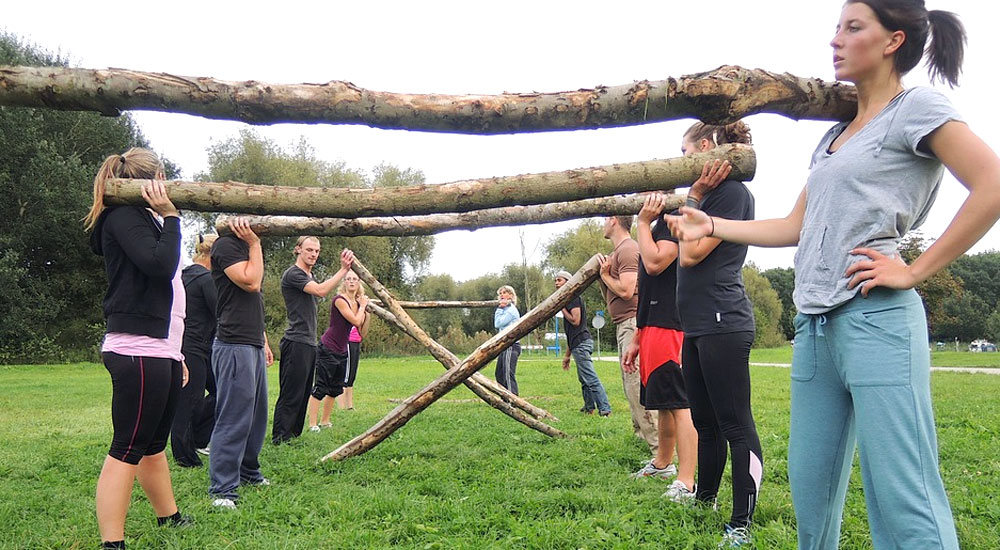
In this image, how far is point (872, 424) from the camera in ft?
6.53

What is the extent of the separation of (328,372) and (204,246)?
9.60ft

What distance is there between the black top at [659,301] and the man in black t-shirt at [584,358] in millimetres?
4245

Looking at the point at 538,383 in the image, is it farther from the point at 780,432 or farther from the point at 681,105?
the point at 681,105

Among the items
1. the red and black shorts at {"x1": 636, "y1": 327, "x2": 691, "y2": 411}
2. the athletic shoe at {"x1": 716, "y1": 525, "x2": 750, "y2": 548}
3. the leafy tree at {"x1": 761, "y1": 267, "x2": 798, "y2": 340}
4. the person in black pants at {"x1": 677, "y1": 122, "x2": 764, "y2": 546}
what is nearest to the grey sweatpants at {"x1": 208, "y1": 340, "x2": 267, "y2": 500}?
the red and black shorts at {"x1": 636, "y1": 327, "x2": 691, "y2": 411}

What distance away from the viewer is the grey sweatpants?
16.0 feet

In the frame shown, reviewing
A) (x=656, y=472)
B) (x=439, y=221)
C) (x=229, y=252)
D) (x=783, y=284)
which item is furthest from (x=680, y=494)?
(x=783, y=284)

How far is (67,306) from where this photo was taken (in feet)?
89.5

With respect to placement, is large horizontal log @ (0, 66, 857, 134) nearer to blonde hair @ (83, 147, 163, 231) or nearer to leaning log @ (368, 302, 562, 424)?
blonde hair @ (83, 147, 163, 231)

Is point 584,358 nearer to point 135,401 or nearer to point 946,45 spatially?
point 135,401

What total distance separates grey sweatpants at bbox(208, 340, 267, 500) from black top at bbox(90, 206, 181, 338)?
1418 mm

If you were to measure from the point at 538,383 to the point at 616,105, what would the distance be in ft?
42.6

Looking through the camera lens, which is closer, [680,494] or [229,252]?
[680,494]

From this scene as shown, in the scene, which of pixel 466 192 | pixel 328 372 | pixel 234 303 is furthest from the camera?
pixel 328 372

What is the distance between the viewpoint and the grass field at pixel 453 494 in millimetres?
3820
